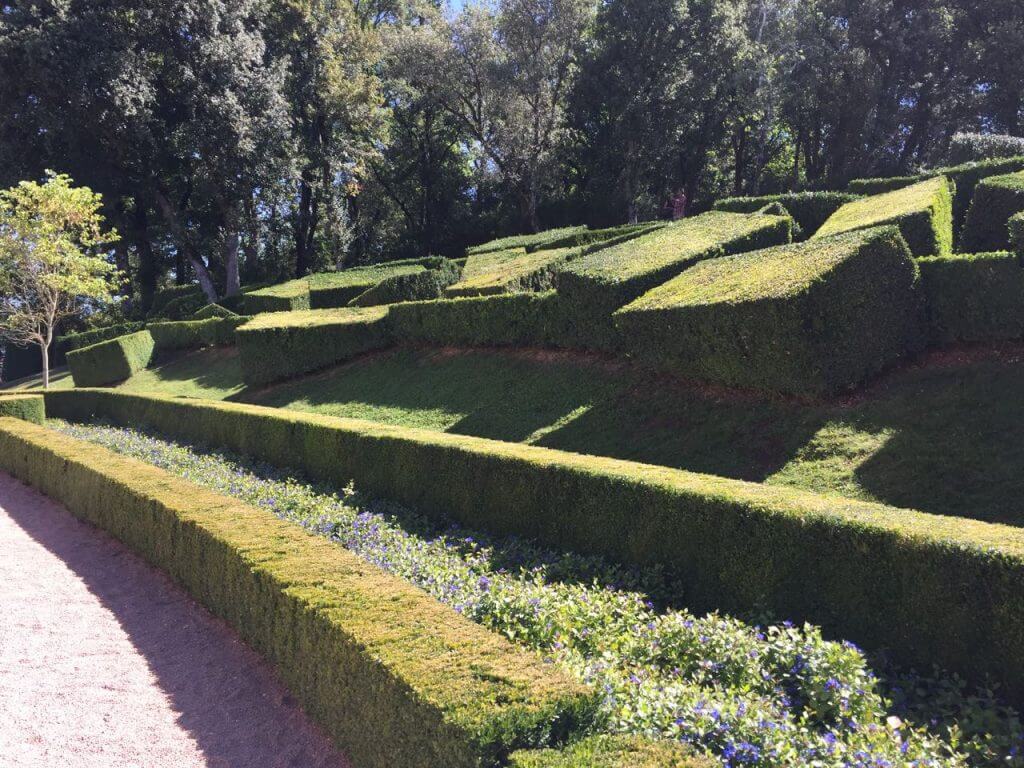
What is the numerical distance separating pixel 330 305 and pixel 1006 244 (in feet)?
63.4

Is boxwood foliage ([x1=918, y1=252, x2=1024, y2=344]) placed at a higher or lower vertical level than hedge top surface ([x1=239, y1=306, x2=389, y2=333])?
lower

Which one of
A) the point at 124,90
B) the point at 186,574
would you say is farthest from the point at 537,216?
the point at 186,574

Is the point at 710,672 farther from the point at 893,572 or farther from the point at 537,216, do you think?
the point at 537,216

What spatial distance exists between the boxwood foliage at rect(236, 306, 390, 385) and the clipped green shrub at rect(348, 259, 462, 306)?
1914mm

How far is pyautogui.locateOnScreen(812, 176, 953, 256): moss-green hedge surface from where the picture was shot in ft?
30.4

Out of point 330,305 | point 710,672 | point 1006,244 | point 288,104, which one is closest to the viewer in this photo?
point 710,672

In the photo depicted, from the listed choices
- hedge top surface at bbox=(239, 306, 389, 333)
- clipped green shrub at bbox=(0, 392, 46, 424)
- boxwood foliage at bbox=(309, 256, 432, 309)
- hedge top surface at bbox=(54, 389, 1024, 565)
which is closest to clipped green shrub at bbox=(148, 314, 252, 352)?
boxwood foliage at bbox=(309, 256, 432, 309)

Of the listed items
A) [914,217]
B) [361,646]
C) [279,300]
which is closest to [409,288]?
[279,300]

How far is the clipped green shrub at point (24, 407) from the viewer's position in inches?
663

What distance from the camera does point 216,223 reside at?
33781 mm

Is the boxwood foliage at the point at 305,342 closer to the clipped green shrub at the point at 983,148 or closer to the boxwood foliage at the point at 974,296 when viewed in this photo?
the boxwood foliage at the point at 974,296

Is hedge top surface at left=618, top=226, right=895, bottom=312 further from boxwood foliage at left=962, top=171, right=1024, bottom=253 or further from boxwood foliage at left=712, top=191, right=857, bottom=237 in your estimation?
boxwood foliage at left=712, top=191, right=857, bottom=237

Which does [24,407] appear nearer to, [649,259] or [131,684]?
[131,684]

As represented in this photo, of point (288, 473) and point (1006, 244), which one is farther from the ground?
point (1006, 244)
